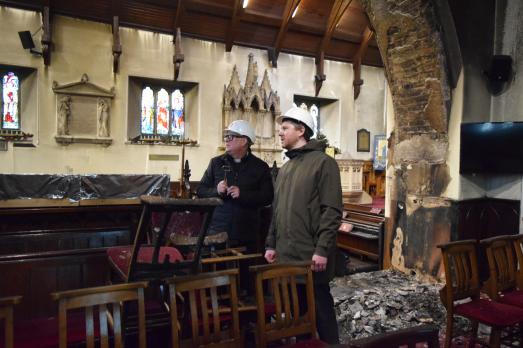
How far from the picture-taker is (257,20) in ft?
28.5

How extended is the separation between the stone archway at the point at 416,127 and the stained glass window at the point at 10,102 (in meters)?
6.56

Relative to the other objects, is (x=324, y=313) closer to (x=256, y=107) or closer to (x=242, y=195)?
(x=242, y=195)

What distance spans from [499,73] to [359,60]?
6539mm

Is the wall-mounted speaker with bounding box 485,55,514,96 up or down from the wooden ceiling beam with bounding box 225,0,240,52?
down

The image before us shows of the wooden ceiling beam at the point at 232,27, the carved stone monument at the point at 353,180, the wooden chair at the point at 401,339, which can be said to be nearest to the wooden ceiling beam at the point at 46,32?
the wooden ceiling beam at the point at 232,27

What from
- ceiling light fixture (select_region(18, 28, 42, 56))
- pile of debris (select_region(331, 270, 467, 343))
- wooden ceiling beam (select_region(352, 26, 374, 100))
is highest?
wooden ceiling beam (select_region(352, 26, 374, 100))

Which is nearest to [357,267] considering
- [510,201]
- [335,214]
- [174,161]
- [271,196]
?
[510,201]

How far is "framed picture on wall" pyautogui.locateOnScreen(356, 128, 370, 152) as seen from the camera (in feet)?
34.4

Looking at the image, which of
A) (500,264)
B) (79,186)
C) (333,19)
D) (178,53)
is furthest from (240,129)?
(333,19)

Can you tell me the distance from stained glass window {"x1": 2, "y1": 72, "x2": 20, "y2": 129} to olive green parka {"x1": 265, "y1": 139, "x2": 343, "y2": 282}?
7.02 meters

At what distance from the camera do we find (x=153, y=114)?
8.69 meters

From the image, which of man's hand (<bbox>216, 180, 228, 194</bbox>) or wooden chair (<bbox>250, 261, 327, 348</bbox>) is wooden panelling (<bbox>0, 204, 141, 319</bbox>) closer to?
man's hand (<bbox>216, 180, 228, 194</bbox>)

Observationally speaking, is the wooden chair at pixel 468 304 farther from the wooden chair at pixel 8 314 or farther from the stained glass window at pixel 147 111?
the stained glass window at pixel 147 111

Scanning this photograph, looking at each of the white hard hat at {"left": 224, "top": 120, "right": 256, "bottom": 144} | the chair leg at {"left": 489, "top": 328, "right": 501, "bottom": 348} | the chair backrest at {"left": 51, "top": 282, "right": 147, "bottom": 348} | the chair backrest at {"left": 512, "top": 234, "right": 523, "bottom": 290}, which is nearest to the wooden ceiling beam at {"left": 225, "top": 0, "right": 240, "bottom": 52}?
the white hard hat at {"left": 224, "top": 120, "right": 256, "bottom": 144}
